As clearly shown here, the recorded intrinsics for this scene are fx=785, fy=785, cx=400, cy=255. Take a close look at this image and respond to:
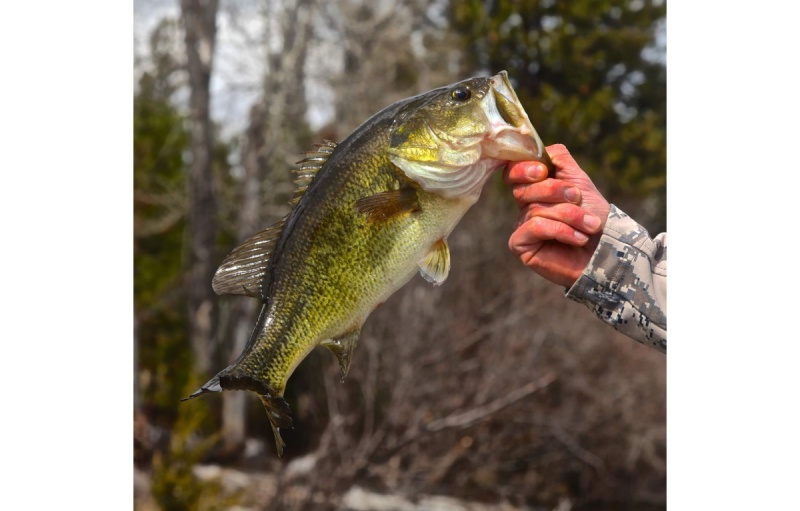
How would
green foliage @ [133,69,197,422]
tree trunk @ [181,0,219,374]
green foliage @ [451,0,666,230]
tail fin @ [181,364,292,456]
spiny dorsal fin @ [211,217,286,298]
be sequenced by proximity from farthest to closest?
1. green foliage @ [451,0,666,230]
2. green foliage @ [133,69,197,422]
3. tree trunk @ [181,0,219,374]
4. spiny dorsal fin @ [211,217,286,298]
5. tail fin @ [181,364,292,456]

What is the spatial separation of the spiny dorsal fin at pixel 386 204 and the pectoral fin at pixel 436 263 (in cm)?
8

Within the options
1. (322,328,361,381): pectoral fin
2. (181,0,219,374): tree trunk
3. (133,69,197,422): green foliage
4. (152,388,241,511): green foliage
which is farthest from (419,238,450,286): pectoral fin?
(133,69,197,422): green foliage

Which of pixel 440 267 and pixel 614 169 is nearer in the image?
pixel 440 267

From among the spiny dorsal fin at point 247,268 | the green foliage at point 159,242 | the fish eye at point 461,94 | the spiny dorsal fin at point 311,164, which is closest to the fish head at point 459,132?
Answer: the fish eye at point 461,94

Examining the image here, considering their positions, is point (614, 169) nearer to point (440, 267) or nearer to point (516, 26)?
point (516, 26)

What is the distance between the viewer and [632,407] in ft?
20.5

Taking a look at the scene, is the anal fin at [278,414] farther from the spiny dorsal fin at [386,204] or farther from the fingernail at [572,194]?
the fingernail at [572,194]

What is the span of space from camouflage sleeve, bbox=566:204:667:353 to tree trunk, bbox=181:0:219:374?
5.35m

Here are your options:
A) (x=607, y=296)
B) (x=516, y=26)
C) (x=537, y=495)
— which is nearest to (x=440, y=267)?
(x=607, y=296)

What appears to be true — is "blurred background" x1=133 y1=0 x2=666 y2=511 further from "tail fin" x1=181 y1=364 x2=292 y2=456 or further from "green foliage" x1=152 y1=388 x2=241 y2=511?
"tail fin" x1=181 y1=364 x2=292 y2=456

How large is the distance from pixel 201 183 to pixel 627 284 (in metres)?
5.55

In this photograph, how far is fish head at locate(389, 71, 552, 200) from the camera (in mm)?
1108

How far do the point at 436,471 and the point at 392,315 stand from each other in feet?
4.05

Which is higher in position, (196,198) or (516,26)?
(516,26)
